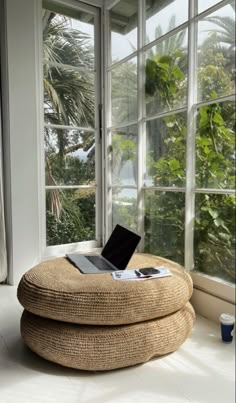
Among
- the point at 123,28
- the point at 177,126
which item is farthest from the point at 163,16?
the point at 177,126

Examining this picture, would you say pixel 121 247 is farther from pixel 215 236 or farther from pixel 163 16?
pixel 163 16

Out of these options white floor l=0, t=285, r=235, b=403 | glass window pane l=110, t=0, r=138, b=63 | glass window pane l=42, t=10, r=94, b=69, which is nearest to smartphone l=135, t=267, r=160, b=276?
white floor l=0, t=285, r=235, b=403

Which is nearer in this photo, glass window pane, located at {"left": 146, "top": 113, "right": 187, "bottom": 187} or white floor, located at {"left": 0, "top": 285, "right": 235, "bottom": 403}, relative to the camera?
white floor, located at {"left": 0, "top": 285, "right": 235, "bottom": 403}

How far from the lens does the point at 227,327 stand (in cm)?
165

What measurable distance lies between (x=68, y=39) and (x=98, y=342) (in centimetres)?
248

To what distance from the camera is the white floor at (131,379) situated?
4.09 feet

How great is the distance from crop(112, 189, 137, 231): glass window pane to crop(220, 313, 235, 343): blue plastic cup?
111 cm

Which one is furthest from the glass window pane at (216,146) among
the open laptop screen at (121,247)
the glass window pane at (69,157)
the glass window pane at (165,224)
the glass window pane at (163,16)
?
the glass window pane at (69,157)

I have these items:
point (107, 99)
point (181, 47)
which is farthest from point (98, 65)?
point (181, 47)

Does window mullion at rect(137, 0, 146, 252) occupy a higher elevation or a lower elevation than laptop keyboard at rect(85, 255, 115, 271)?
higher

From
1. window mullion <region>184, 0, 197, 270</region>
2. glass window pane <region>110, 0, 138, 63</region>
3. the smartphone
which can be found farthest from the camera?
glass window pane <region>110, 0, 138, 63</region>

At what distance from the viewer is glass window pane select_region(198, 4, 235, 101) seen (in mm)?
1737

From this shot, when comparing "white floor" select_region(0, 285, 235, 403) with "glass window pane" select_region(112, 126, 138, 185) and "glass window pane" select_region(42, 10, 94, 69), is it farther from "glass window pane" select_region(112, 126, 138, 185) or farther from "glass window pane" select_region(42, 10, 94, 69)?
"glass window pane" select_region(42, 10, 94, 69)

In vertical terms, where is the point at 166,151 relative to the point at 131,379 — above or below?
above
